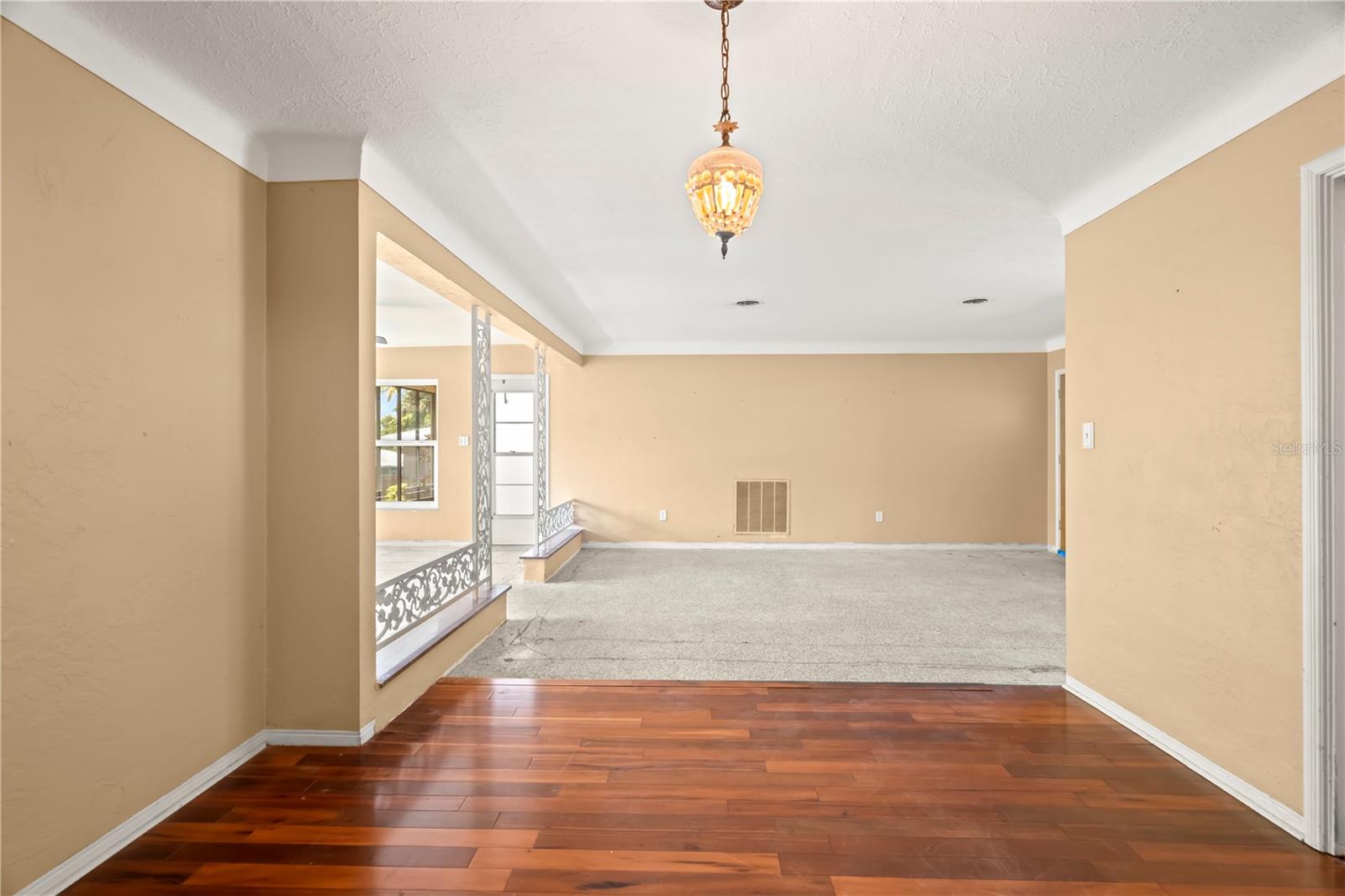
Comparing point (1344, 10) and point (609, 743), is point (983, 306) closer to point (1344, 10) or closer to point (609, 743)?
point (1344, 10)

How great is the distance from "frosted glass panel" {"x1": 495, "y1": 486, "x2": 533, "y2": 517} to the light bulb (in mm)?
6285

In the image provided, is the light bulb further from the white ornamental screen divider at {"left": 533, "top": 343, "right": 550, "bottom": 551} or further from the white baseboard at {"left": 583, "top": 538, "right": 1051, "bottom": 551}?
the white baseboard at {"left": 583, "top": 538, "right": 1051, "bottom": 551}

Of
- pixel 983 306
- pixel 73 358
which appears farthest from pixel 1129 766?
pixel 983 306

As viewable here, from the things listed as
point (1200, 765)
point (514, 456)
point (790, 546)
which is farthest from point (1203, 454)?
point (514, 456)

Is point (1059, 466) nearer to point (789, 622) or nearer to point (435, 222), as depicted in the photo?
point (789, 622)

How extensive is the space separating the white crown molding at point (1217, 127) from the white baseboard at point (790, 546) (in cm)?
→ 473

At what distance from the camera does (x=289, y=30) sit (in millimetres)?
1731

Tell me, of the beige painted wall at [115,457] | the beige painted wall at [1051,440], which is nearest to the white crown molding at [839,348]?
the beige painted wall at [1051,440]

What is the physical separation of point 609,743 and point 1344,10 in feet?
10.6

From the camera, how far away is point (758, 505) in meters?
7.19

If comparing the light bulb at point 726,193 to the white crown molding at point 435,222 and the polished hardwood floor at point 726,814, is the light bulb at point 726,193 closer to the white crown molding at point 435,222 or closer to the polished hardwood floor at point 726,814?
the white crown molding at point 435,222

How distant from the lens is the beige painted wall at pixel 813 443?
23.3 ft

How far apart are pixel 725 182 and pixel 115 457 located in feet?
6.30

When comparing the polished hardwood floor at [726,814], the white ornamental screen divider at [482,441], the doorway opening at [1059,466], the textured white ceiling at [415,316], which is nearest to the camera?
the polished hardwood floor at [726,814]
